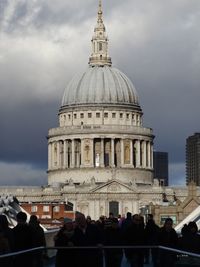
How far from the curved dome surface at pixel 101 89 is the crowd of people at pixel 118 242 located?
143369 millimetres

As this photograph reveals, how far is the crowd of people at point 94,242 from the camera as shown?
65.8 feet

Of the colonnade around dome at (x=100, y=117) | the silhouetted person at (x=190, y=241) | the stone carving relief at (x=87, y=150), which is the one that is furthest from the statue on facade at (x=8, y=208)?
the colonnade around dome at (x=100, y=117)

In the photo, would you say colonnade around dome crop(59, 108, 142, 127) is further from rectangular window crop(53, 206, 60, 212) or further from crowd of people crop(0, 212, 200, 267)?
crowd of people crop(0, 212, 200, 267)

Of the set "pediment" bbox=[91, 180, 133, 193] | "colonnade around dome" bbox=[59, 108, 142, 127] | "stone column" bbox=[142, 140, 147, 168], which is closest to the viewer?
"pediment" bbox=[91, 180, 133, 193]

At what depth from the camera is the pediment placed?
160 m

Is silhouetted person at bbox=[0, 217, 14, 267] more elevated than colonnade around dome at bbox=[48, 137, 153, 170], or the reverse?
colonnade around dome at bbox=[48, 137, 153, 170]

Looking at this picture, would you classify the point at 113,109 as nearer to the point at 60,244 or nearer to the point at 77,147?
the point at 77,147

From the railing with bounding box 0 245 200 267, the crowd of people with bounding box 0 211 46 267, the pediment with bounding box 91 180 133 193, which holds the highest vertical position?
the pediment with bounding box 91 180 133 193

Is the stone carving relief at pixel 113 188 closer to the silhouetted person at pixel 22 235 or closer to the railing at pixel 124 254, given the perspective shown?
the silhouetted person at pixel 22 235

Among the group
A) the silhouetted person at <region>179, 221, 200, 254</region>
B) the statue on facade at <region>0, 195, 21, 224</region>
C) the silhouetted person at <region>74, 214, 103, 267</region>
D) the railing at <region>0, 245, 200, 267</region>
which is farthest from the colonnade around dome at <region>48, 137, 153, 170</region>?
the railing at <region>0, 245, 200, 267</region>

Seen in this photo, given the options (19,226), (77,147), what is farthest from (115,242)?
(77,147)

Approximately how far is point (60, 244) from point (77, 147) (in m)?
148

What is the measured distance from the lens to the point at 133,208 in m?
160

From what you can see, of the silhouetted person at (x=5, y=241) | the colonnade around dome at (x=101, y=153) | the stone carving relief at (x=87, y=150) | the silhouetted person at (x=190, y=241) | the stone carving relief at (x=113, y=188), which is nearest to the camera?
the silhouetted person at (x=5, y=241)
